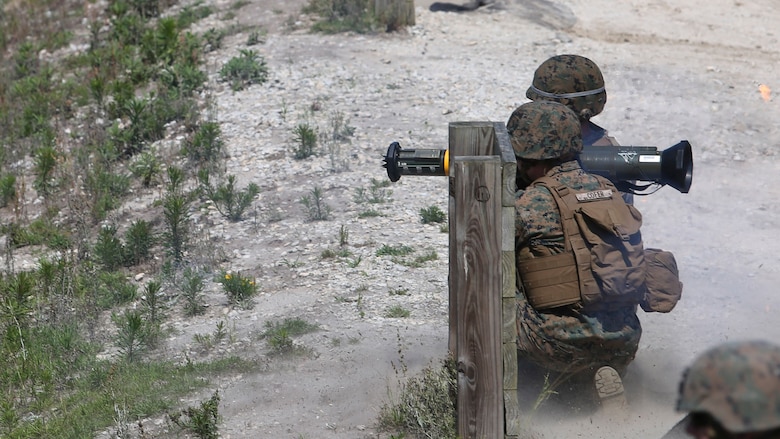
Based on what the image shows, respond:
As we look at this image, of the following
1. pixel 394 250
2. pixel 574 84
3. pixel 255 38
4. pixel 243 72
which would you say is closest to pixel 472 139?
pixel 574 84

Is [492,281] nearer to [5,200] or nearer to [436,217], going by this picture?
[436,217]

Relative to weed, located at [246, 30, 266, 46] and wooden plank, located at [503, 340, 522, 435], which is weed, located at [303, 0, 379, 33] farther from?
wooden plank, located at [503, 340, 522, 435]

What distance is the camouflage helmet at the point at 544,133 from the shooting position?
4.46 metres

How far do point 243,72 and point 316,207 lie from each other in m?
3.41

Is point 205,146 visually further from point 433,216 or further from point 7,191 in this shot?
point 433,216

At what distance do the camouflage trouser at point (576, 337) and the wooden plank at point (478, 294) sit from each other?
0.67 metres

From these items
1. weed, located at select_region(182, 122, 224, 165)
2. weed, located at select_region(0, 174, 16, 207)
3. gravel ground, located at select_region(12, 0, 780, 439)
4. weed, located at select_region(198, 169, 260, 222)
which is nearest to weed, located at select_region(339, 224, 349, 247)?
gravel ground, located at select_region(12, 0, 780, 439)

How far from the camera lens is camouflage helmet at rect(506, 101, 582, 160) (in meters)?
4.46

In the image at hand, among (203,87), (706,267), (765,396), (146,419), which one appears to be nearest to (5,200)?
(203,87)

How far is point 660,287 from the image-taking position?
4605mm

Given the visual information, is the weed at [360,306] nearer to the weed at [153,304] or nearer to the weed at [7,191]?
the weed at [153,304]

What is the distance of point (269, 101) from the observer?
1025 centimetres

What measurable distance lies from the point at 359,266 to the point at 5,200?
414cm

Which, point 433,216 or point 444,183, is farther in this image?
point 444,183
